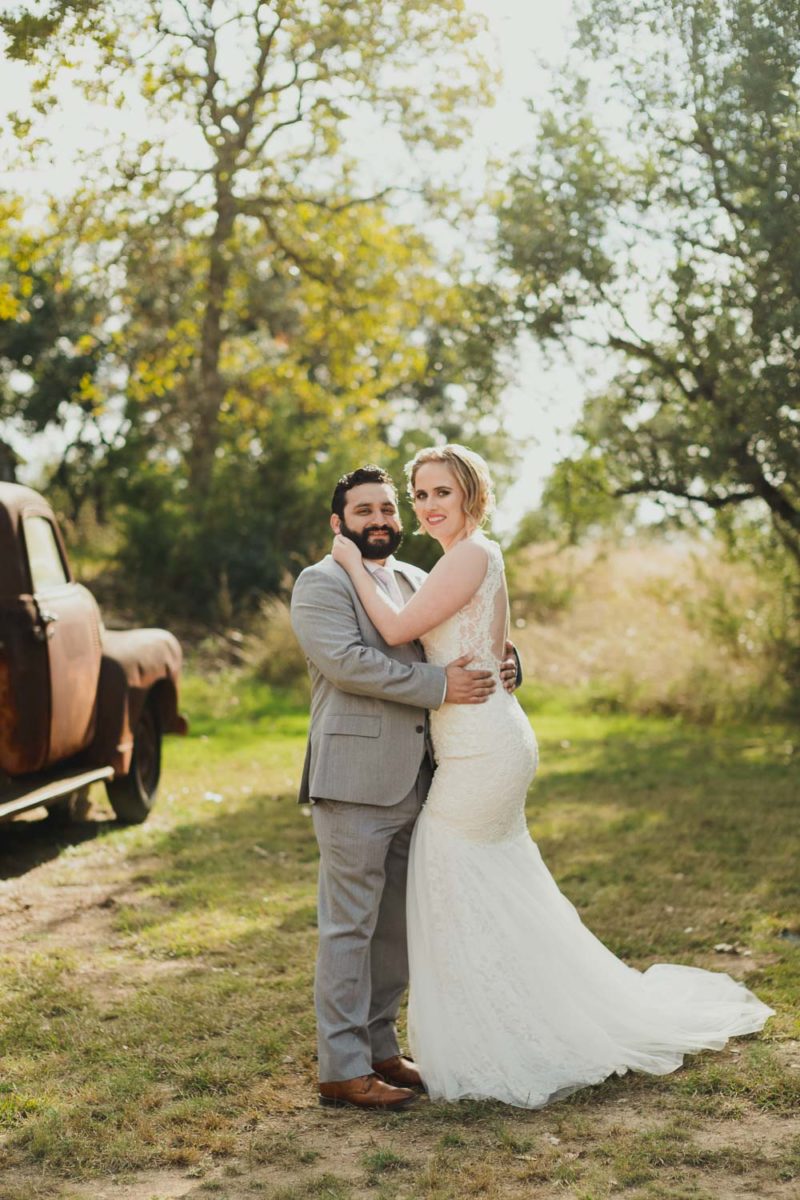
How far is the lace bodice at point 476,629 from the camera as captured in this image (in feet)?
15.1

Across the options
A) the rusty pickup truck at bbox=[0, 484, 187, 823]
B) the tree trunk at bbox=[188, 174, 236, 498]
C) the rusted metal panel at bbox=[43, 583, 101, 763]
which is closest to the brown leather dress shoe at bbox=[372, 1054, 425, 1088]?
the rusty pickup truck at bbox=[0, 484, 187, 823]

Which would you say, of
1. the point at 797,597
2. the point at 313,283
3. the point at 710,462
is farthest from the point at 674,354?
the point at 313,283

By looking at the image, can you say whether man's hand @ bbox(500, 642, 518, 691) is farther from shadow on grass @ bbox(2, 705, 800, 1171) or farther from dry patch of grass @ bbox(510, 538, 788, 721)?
dry patch of grass @ bbox(510, 538, 788, 721)

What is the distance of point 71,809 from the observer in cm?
885

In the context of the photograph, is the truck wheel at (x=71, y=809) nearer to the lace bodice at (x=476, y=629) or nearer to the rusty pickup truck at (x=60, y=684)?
the rusty pickup truck at (x=60, y=684)

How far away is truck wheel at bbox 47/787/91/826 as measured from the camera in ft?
28.8

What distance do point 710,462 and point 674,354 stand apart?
1135 millimetres

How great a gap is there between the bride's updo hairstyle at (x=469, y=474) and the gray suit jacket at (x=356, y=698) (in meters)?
0.49

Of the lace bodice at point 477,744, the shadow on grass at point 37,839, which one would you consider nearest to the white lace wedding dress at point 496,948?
the lace bodice at point 477,744

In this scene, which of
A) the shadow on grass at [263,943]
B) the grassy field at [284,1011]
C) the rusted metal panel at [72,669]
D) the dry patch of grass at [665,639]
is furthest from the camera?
the dry patch of grass at [665,639]

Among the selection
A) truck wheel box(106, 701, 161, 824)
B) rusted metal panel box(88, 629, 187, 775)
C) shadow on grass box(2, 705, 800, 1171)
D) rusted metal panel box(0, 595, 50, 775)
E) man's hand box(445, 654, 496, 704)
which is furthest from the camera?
truck wheel box(106, 701, 161, 824)

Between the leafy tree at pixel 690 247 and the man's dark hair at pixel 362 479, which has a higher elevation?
the leafy tree at pixel 690 247

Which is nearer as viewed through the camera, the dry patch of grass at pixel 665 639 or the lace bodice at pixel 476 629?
the lace bodice at pixel 476 629

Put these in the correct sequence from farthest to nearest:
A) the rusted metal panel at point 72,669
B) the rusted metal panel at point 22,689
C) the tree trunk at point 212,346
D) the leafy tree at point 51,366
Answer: the leafy tree at point 51,366 → the tree trunk at point 212,346 → the rusted metal panel at point 72,669 → the rusted metal panel at point 22,689
